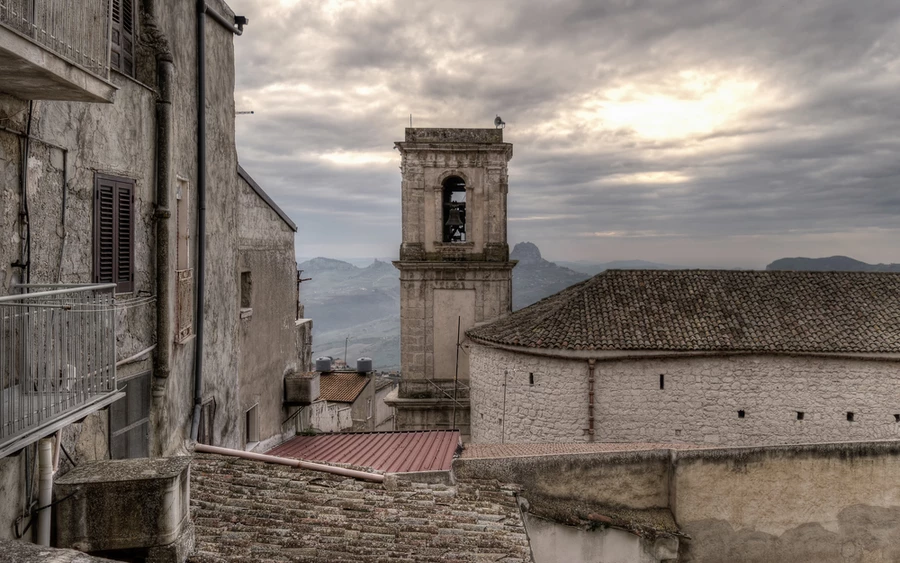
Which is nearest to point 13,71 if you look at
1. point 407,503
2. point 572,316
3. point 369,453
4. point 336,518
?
point 336,518

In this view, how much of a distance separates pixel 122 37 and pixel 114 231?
1804 mm

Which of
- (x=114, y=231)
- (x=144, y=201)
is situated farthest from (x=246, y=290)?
(x=114, y=231)

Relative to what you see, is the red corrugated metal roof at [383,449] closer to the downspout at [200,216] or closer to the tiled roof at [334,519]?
the tiled roof at [334,519]

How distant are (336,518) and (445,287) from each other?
49.2 ft

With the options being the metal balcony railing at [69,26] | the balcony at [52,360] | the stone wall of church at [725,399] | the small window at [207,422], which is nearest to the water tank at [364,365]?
the stone wall of church at [725,399]

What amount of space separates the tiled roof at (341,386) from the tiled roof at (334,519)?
46.0 feet

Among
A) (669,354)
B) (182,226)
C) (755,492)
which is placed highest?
(182,226)

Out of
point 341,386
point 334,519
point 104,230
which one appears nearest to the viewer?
point 104,230

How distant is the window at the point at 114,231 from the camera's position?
494cm

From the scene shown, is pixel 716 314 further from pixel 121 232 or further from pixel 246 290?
pixel 121 232

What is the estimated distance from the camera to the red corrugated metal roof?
893 cm

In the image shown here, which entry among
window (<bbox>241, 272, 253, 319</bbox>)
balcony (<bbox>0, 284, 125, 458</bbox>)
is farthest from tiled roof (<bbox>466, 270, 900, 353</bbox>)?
balcony (<bbox>0, 284, 125, 458</bbox>)

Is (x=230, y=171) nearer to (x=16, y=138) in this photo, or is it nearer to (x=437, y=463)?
(x=16, y=138)

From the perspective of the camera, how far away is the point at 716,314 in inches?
645
